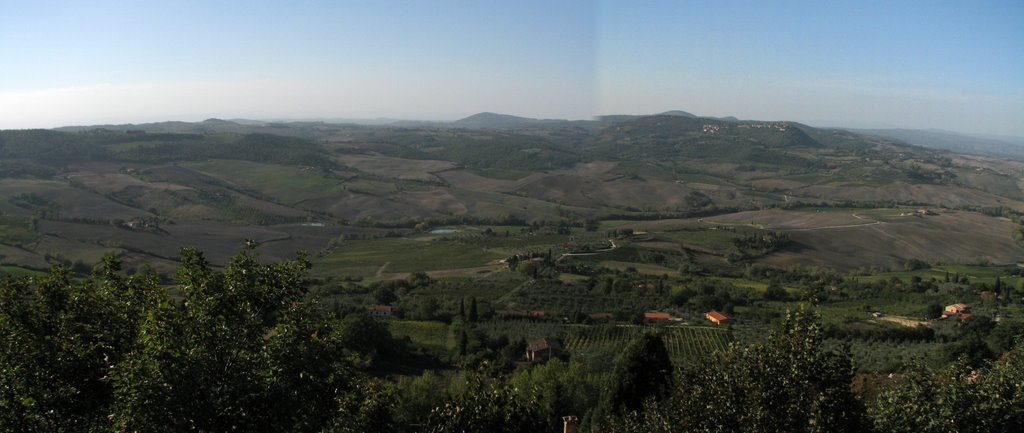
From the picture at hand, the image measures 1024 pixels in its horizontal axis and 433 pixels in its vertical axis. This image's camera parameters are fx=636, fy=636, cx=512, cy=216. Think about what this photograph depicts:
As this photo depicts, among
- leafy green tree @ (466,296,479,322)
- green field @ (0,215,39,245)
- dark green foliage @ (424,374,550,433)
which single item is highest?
dark green foliage @ (424,374,550,433)

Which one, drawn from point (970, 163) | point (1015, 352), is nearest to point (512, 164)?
point (970, 163)

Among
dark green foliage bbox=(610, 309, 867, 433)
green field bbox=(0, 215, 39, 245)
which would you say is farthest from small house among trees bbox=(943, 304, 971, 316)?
green field bbox=(0, 215, 39, 245)

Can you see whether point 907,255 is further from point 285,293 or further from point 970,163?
point 970,163

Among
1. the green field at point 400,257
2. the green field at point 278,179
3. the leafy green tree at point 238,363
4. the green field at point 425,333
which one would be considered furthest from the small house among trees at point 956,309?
the green field at point 278,179

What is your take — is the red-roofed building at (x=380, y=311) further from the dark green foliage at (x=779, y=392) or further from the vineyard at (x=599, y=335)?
the dark green foliage at (x=779, y=392)

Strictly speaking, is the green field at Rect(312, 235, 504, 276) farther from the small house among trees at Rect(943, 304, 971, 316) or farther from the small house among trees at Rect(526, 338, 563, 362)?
the small house among trees at Rect(943, 304, 971, 316)
